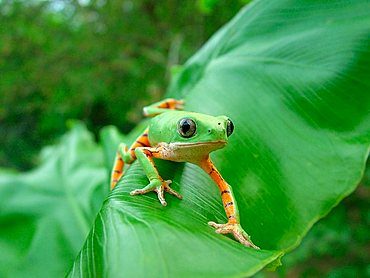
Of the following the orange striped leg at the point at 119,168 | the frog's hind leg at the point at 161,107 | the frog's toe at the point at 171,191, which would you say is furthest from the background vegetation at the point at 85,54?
the frog's toe at the point at 171,191

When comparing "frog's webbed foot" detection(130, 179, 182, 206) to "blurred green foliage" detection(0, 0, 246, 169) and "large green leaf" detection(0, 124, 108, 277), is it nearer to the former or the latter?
"large green leaf" detection(0, 124, 108, 277)

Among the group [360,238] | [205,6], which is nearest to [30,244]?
[205,6]

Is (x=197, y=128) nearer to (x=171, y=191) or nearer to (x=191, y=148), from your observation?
(x=191, y=148)

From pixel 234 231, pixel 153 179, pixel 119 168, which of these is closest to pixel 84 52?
pixel 119 168

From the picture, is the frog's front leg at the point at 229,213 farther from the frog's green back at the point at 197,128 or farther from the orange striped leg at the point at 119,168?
the orange striped leg at the point at 119,168

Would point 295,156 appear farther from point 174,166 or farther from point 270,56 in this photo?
point 270,56

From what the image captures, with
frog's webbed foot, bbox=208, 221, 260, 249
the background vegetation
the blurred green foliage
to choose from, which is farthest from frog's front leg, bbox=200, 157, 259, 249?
the blurred green foliage

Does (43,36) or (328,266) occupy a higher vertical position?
(43,36)
